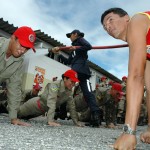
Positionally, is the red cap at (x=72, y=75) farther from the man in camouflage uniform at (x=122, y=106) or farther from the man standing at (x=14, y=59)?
the man in camouflage uniform at (x=122, y=106)

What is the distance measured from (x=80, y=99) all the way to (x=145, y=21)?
5.24m

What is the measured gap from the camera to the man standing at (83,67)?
235 inches

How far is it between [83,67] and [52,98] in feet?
3.91

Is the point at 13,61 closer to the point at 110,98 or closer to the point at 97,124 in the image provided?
the point at 97,124

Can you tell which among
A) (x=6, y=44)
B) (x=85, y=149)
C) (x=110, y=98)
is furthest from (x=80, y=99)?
(x=85, y=149)

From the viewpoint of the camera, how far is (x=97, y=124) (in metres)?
6.04

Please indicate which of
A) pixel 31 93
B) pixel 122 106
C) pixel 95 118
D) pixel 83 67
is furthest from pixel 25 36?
pixel 122 106

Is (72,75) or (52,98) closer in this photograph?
(52,98)

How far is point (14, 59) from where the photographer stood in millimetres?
4398

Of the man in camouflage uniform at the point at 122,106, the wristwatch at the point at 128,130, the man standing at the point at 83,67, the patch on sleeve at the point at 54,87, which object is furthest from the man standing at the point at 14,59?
the man in camouflage uniform at the point at 122,106

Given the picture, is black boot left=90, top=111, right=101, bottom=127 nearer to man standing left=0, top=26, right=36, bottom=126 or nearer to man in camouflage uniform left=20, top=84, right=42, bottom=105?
man standing left=0, top=26, right=36, bottom=126

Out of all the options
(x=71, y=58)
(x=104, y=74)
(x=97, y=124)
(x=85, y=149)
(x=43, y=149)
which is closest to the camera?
(x=43, y=149)

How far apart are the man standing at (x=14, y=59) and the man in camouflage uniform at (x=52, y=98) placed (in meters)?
0.76

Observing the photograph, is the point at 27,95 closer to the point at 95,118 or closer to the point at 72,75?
the point at 95,118
